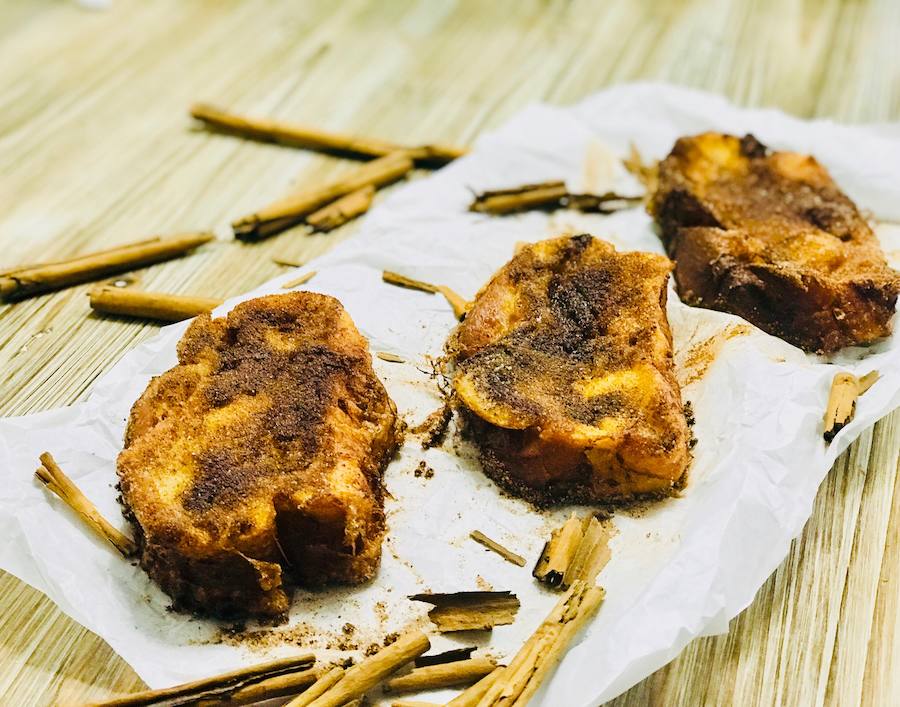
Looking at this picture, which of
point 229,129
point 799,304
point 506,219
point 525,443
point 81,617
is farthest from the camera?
point 229,129

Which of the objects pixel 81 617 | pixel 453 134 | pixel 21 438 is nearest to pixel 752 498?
pixel 81 617

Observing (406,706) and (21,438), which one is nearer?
(406,706)

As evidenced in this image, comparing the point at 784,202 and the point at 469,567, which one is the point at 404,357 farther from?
the point at 784,202

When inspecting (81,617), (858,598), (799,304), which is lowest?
(858,598)

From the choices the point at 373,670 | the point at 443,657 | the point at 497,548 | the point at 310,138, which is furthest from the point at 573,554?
the point at 310,138

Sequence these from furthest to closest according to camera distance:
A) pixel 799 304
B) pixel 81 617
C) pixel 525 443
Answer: pixel 799 304
pixel 525 443
pixel 81 617

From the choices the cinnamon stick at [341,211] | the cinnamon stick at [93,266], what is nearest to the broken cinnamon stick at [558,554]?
the cinnamon stick at [341,211]
